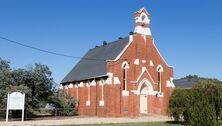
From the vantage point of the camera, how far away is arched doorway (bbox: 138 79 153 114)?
140 feet

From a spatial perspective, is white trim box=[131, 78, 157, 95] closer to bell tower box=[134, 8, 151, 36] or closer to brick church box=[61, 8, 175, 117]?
brick church box=[61, 8, 175, 117]

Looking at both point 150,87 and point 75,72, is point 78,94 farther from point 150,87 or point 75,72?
point 150,87

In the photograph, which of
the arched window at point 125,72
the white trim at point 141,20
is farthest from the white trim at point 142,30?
the arched window at point 125,72

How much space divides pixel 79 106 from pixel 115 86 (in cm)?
844

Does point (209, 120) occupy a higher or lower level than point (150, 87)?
lower

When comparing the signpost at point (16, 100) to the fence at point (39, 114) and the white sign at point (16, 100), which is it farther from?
the fence at point (39, 114)

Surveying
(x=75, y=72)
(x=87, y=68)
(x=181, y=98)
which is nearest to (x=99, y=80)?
(x=87, y=68)

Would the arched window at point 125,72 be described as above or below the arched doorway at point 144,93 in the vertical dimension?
above

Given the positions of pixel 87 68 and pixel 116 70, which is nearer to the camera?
pixel 116 70

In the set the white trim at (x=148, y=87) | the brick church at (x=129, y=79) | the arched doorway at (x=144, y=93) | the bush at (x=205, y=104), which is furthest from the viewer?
the arched doorway at (x=144, y=93)

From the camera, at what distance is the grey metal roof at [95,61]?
4312cm

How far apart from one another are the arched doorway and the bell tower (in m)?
6.10

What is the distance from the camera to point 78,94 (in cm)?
4806

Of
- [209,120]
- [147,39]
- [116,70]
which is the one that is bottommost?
[209,120]
